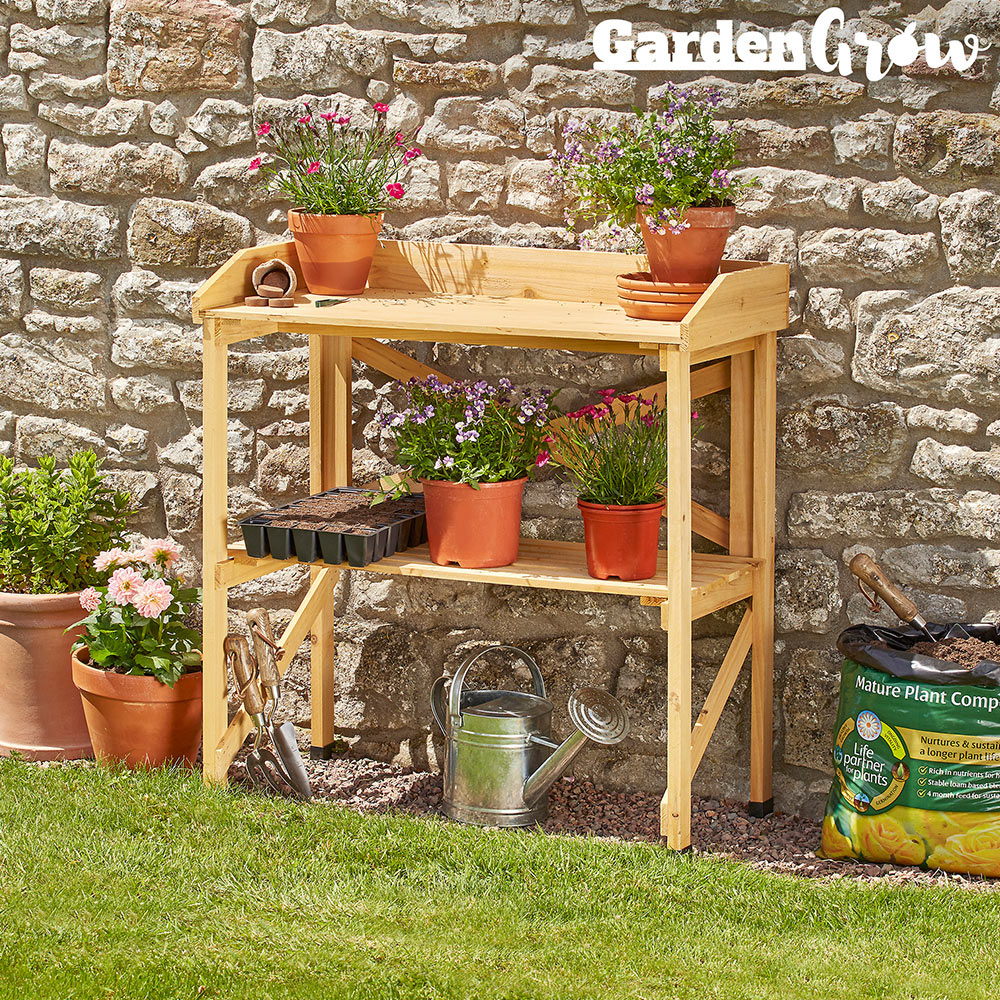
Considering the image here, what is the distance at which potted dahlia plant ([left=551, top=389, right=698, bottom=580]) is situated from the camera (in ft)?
11.3

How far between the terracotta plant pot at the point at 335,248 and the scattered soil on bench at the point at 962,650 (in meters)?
1.63

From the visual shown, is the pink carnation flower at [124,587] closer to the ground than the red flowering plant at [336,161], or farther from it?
closer to the ground

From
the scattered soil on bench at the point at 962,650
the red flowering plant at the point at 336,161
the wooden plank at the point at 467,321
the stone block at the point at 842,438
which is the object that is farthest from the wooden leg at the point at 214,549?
the scattered soil on bench at the point at 962,650

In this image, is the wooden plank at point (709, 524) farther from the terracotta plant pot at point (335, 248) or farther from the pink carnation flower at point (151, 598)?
the pink carnation flower at point (151, 598)

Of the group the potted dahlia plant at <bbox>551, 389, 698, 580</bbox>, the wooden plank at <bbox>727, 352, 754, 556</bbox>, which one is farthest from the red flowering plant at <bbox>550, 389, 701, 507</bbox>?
the wooden plank at <bbox>727, 352, 754, 556</bbox>

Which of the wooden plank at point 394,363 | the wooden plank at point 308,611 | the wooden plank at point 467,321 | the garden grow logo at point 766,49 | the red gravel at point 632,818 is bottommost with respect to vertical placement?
the red gravel at point 632,818

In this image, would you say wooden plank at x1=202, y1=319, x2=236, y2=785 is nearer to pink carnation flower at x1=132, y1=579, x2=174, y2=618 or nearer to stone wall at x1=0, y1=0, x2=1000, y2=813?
pink carnation flower at x1=132, y1=579, x2=174, y2=618

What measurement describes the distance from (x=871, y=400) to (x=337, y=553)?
1.33m

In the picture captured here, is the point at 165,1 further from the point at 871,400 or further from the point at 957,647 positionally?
the point at 957,647

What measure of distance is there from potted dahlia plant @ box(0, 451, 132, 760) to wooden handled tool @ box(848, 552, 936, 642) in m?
1.98

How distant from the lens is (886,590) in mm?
3504

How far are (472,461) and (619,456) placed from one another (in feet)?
1.16

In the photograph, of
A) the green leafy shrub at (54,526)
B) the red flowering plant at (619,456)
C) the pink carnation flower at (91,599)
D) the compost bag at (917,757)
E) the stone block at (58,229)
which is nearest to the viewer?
the compost bag at (917,757)

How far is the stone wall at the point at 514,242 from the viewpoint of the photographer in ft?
11.7
